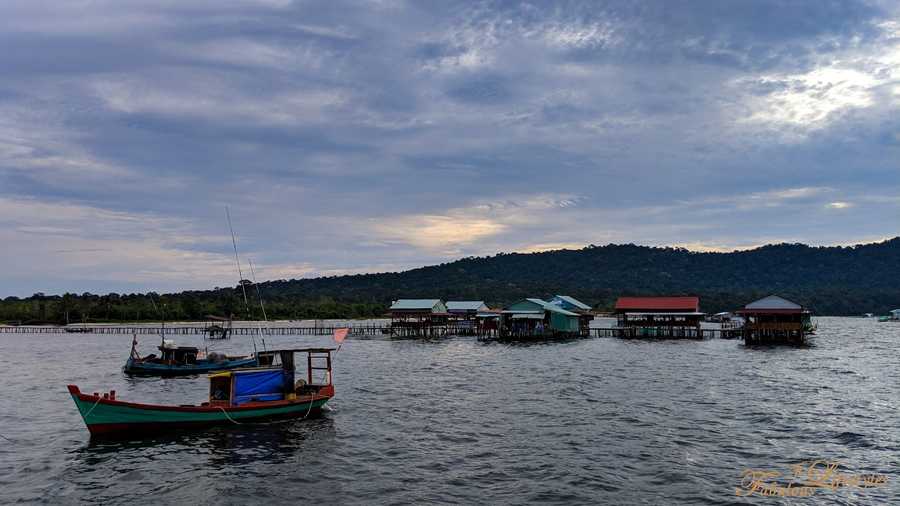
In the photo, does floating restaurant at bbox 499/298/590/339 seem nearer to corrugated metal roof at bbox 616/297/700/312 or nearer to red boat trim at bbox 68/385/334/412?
corrugated metal roof at bbox 616/297/700/312

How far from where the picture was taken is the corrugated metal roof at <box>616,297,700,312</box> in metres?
89.9

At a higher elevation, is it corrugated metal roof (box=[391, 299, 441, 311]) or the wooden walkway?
corrugated metal roof (box=[391, 299, 441, 311])

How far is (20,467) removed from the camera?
74.5 ft

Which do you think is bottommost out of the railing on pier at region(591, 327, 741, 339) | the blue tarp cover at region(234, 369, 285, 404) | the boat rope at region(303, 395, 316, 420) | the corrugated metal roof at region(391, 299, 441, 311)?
the railing on pier at region(591, 327, 741, 339)

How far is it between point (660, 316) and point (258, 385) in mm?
75056

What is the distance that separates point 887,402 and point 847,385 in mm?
7194

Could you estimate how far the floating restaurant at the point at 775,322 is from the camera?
7625cm

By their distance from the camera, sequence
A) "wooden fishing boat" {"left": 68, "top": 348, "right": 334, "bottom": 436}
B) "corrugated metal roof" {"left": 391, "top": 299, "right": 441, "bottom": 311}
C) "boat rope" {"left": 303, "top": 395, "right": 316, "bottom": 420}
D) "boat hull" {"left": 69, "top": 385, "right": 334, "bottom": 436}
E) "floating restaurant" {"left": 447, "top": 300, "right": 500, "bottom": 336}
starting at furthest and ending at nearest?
"corrugated metal roof" {"left": 391, "top": 299, "right": 441, "bottom": 311} → "floating restaurant" {"left": 447, "top": 300, "right": 500, "bottom": 336} → "boat rope" {"left": 303, "top": 395, "right": 316, "bottom": 420} → "wooden fishing boat" {"left": 68, "top": 348, "right": 334, "bottom": 436} → "boat hull" {"left": 69, "top": 385, "right": 334, "bottom": 436}

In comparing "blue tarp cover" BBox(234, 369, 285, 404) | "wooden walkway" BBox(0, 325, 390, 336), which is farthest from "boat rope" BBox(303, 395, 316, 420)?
"wooden walkway" BBox(0, 325, 390, 336)

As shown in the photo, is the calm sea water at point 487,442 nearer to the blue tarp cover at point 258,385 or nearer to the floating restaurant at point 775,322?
the blue tarp cover at point 258,385

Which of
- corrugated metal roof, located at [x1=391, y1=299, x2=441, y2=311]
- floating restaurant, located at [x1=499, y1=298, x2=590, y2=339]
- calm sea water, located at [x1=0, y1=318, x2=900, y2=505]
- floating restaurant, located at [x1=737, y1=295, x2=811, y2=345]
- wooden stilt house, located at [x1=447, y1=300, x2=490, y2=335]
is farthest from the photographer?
wooden stilt house, located at [x1=447, y1=300, x2=490, y2=335]

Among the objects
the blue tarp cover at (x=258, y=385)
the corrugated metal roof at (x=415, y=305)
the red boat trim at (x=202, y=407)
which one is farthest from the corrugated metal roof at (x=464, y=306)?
the blue tarp cover at (x=258, y=385)

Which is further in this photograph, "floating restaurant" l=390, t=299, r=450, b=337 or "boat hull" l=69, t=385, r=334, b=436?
"floating restaurant" l=390, t=299, r=450, b=337

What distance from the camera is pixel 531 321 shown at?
91938 millimetres
